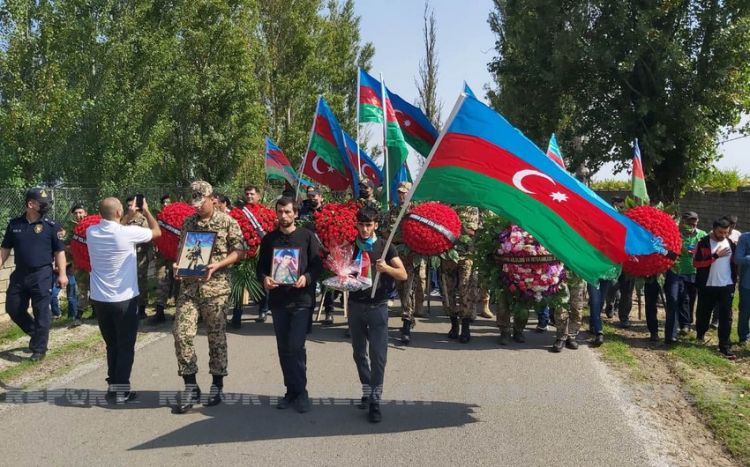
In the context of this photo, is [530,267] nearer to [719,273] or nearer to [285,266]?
[719,273]

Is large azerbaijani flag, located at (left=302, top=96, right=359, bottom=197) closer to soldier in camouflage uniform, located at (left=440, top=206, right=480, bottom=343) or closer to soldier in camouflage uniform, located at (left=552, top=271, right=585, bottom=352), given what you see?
soldier in camouflage uniform, located at (left=440, top=206, right=480, bottom=343)

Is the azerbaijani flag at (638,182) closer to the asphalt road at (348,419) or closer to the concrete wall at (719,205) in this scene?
the asphalt road at (348,419)

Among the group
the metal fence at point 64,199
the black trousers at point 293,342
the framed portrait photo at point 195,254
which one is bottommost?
the black trousers at point 293,342

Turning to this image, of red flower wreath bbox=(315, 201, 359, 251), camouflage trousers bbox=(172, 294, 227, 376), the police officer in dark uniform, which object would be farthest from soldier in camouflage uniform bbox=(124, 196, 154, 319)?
camouflage trousers bbox=(172, 294, 227, 376)

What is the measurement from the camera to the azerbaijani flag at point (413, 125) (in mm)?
10742

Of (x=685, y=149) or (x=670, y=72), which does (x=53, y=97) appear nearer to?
(x=670, y=72)

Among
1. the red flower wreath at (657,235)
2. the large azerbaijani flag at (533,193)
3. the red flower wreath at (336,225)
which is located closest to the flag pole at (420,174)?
the large azerbaijani flag at (533,193)

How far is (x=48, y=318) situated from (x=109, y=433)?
2911 mm

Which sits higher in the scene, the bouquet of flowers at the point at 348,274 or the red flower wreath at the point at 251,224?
the red flower wreath at the point at 251,224

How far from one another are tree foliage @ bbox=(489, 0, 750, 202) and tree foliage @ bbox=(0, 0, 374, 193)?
935cm

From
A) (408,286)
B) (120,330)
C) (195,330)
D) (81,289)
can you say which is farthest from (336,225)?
(81,289)

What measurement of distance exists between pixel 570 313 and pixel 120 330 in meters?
5.21

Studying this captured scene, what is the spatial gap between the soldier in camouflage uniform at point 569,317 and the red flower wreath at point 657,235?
62cm

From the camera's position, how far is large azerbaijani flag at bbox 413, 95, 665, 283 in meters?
4.81
